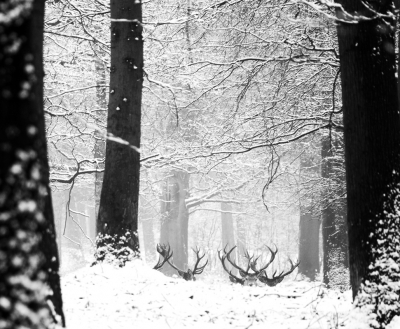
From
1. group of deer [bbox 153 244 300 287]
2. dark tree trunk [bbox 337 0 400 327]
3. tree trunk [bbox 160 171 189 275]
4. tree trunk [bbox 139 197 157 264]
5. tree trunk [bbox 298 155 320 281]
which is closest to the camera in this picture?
dark tree trunk [bbox 337 0 400 327]

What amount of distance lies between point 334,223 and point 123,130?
26.7 feet

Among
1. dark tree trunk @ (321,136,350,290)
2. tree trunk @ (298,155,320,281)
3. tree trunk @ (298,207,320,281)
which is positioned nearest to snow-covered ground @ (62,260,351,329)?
dark tree trunk @ (321,136,350,290)

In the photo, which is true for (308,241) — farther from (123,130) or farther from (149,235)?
(149,235)

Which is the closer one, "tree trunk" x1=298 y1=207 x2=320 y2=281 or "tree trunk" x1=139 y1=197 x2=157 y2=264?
"tree trunk" x1=298 y1=207 x2=320 y2=281

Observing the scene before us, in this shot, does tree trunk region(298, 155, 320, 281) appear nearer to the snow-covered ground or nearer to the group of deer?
the group of deer

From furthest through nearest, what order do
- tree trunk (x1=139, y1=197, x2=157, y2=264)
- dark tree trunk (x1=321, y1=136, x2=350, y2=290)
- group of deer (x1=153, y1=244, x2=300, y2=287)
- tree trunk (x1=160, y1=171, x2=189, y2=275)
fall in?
1. tree trunk (x1=139, y1=197, x2=157, y2=264)
2. tree trunk (x1=160, y1=171, x2=189, y2=275)
3. dark tree trunk (x1=321, y1=136, x2=350, y2=290)
4. group of deer (x1=153, y1=244, x2=300, y2=287)

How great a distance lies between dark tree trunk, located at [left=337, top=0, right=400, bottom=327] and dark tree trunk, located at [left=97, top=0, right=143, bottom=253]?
3.04 meters

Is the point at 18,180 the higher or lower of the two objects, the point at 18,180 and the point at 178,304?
the higher

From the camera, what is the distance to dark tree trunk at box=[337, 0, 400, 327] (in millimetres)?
4074

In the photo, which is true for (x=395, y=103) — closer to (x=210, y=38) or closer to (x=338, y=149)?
(x=210, y=38)

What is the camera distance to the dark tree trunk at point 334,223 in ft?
39.0

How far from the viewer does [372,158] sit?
164 inches

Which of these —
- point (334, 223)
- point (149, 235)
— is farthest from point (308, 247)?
point (149, 235)

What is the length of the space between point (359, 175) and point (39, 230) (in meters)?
3.24
